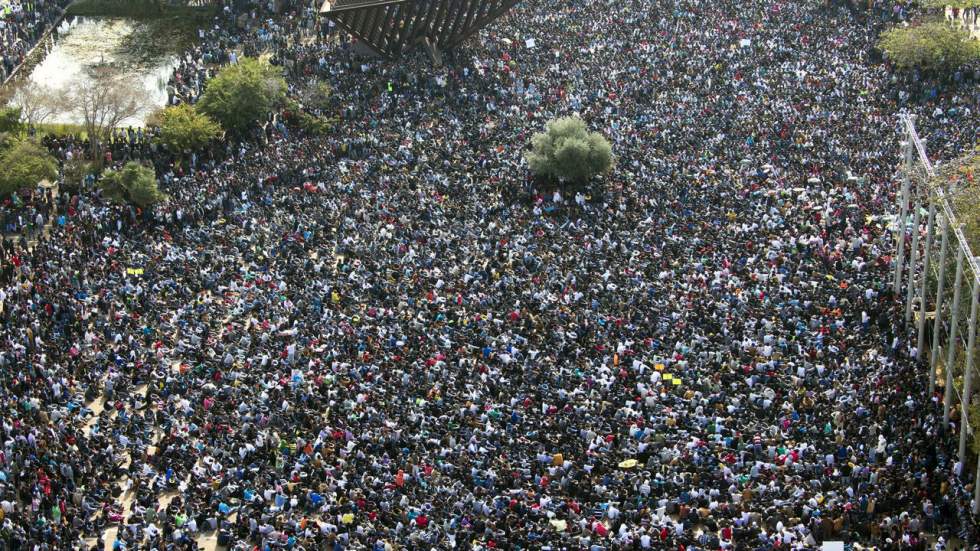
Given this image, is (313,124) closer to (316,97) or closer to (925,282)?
(316,97)

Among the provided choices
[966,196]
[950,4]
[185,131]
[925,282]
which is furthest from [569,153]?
[950,4]

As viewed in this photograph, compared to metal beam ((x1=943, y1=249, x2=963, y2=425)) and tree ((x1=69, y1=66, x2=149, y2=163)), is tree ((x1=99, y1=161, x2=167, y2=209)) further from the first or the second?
metal beam ((x1=943, y1=249, x2=963, y2=425))

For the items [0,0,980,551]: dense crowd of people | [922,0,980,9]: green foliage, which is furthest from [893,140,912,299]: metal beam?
[922,0,980,9]: green foliage

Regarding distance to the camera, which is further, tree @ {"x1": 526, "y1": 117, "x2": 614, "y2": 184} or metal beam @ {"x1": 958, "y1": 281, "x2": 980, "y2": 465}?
tree @ {"x1": 526, "y1": 117, "x2": 614, "y2": 184}

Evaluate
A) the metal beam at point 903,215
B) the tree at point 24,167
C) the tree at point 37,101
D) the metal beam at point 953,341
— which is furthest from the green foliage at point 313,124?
the metal beam at point 953,341

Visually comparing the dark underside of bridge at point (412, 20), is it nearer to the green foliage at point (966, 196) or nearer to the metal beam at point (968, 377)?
the green foliage at point (966, 196)
